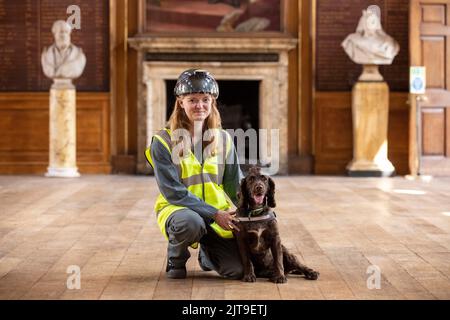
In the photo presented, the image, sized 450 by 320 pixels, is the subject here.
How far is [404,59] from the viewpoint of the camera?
1221 centimetres

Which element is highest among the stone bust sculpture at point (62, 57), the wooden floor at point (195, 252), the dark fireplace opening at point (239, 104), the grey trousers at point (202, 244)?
the stone bust sculpture at point (62, 57)

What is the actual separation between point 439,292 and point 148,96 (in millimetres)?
8186

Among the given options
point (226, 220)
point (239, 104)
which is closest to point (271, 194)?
point (226, 220)

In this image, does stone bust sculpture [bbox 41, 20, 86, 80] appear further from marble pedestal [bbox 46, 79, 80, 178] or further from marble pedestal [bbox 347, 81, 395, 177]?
marble pedestal [bbox 347, 81, 395, 177]

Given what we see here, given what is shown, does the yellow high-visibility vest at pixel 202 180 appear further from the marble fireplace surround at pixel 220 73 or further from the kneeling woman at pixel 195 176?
the marble fireplace surround at pixel 220 73

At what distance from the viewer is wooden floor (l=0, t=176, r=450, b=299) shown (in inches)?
173

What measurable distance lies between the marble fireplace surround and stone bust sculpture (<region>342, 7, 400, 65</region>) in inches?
33.4

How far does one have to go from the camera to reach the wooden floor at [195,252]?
4395mm

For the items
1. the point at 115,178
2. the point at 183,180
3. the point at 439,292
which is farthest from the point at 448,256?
the point at 115,178

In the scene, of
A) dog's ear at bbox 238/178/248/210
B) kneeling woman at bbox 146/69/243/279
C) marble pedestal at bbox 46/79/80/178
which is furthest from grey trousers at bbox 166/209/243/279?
marble pedestal at bbox 46/79/80/178

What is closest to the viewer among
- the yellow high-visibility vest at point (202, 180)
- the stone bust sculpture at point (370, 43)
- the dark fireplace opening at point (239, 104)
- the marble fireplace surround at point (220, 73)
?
the yellow high-visibility vest at point (202, 180)

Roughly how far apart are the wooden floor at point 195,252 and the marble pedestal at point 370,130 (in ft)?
4.03

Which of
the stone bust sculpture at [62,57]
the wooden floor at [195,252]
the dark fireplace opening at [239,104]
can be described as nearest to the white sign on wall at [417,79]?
the wooden floor at [195,252]

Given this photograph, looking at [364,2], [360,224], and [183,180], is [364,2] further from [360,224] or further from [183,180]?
[183,180]
